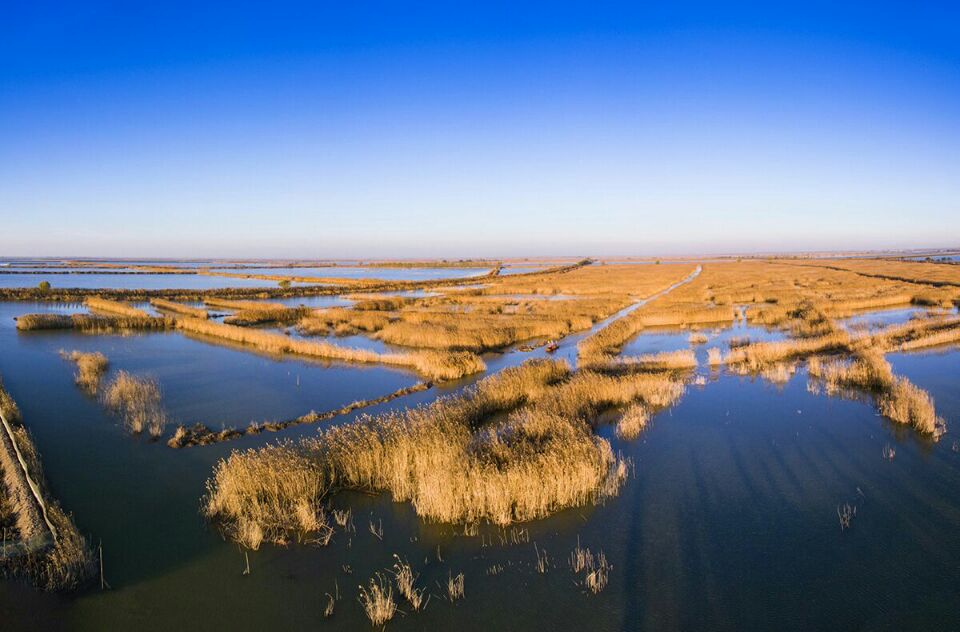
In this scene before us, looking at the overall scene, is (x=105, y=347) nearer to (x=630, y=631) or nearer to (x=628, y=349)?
(x=628, y=349)

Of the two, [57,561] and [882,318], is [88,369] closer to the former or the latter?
[57,561]

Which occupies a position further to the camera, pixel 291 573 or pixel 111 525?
pixel 111 525

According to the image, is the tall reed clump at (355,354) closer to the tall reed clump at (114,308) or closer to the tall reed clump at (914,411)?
the tall reed clump at (114,308)

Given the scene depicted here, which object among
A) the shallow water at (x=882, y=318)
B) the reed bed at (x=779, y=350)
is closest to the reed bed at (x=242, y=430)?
the reed bed at (x=779, y=350)

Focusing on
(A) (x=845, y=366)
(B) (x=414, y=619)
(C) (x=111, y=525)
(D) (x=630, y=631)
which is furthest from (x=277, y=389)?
(A) (x=845, y=366)

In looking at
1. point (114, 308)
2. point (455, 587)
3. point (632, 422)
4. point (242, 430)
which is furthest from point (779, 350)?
point (114, 308)
